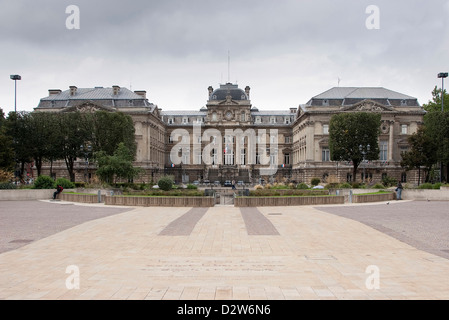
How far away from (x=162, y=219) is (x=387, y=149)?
205 feet

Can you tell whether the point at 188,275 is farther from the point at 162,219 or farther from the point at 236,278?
the point at 162,219

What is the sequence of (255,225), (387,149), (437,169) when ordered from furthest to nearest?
(387,149), (437,169), (255,225)

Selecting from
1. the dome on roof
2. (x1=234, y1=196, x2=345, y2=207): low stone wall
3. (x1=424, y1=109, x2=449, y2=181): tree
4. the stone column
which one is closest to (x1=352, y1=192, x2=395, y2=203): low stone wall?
(x1=234, y1=196, x2=345, y2=207): low stone wall

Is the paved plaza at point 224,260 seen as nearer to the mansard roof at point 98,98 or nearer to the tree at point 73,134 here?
the tree at point 73,134

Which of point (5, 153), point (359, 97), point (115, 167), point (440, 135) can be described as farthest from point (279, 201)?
point (359, 97)

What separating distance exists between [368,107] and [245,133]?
29010 mm

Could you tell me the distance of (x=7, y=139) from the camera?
137ft

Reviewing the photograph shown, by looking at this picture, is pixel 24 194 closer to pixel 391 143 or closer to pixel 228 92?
pixel 228 92

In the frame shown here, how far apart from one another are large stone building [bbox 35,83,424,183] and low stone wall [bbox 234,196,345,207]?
124 ft

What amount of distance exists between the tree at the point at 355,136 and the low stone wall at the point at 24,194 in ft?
137

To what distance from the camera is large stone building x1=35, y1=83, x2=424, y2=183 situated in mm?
71062

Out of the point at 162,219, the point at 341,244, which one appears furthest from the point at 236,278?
the point at 162,219

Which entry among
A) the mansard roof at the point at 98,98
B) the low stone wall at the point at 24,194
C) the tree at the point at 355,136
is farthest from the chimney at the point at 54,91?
the tree at the point at 355,136

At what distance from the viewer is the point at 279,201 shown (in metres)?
28.4
